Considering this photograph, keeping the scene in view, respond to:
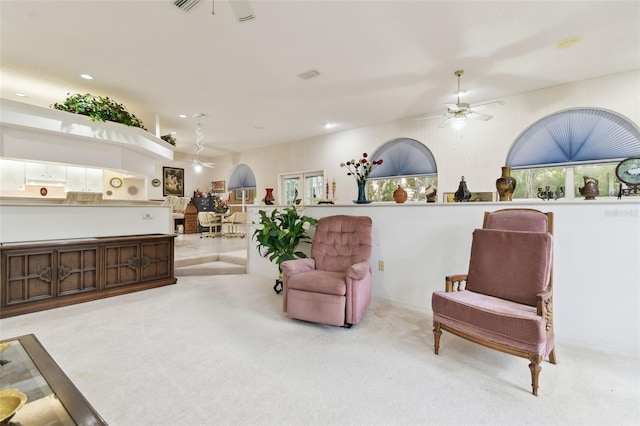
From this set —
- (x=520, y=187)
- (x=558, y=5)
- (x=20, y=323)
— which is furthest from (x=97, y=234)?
(x=520, y=187)

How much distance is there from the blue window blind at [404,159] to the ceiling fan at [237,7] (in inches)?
178

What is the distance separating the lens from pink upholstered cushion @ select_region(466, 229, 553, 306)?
6.88 feet

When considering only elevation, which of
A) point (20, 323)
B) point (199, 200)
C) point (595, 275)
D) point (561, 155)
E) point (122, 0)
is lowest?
point (20, 323)

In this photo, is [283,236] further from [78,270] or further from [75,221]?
[75,221]

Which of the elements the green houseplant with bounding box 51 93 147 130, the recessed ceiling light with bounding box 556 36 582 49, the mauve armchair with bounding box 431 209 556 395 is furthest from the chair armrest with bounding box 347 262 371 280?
the green houseplant with bounding box 51 93 147 130

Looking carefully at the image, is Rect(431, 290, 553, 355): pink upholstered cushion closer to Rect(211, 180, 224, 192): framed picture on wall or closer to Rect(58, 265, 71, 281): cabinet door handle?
Rect(58, 265, 71, 281): cabinet door handle

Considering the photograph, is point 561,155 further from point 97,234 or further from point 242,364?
point 97,234

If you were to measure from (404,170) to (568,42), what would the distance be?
3329 millimetres

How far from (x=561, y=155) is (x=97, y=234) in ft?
24.1

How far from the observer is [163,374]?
74.5 inches

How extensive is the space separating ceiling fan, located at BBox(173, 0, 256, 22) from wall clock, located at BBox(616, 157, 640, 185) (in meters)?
3.83

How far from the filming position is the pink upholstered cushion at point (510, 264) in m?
2.10

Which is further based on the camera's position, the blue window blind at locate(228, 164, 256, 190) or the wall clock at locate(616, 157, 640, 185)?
the blue window blind at locate(228, 164, 256, 190)

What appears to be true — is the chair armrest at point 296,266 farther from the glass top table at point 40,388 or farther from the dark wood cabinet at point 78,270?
the dark wood cabinet at point 78,270
